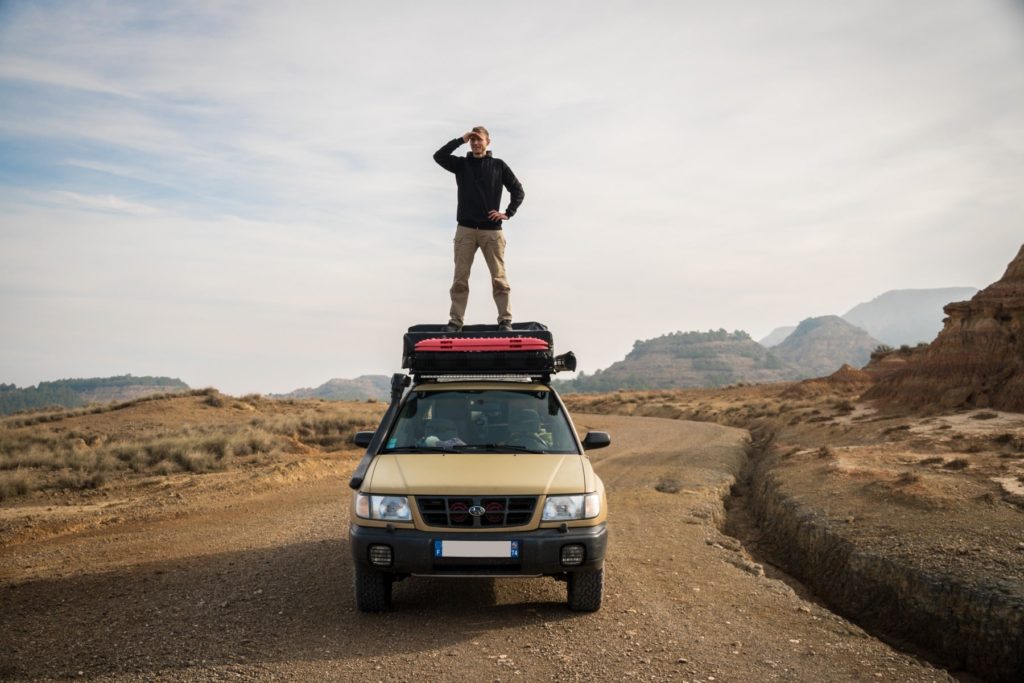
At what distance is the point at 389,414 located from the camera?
22.3 feet

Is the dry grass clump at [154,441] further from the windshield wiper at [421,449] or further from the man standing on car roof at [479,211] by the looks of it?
the windshield wiper at [421,449]

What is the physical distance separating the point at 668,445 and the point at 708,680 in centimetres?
1702

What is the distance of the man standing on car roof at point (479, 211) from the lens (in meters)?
8.60

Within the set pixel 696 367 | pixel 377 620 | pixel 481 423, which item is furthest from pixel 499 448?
pixel 696 367

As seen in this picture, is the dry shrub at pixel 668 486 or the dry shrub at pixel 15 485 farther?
the dry shrub at pixel 15 485

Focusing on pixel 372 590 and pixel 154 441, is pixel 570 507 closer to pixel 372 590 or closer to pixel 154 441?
pixel 372 590

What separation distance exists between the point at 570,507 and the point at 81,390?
472ft

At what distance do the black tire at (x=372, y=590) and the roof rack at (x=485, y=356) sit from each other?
1.99 m

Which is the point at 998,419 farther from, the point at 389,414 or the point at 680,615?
the point at 389,414

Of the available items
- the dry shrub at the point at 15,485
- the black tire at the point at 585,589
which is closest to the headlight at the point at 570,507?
the black tire at the point at 585,589

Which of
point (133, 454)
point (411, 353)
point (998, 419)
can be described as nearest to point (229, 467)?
point (133, 454)

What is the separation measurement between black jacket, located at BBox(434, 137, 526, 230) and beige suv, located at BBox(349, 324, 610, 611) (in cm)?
229

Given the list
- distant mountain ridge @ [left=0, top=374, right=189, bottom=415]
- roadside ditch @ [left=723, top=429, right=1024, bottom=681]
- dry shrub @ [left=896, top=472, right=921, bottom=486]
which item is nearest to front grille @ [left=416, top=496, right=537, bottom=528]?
roadside ditch @ [left=723, top=429, right=1024, bottom=681]

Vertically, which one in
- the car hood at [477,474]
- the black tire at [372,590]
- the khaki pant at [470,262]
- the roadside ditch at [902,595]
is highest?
the khaki pant at [470,262]
